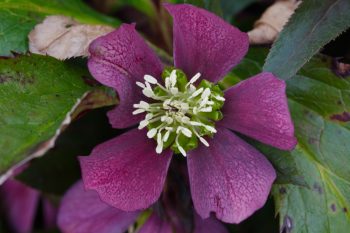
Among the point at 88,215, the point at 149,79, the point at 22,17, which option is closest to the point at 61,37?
the point at 22,17

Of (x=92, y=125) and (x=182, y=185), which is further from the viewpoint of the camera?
(x=92, y=125)

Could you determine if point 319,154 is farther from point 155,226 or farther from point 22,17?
point 22,17

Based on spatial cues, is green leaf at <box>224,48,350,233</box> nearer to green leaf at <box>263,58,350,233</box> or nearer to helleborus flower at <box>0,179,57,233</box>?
green leaf at <box>263,58,350,233</box>

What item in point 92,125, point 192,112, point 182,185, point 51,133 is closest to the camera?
point 51,133

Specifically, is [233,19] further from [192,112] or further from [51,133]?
[51,133]

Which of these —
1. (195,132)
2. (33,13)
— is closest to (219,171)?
(195,132)

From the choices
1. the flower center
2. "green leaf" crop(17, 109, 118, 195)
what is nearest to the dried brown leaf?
the flower center
